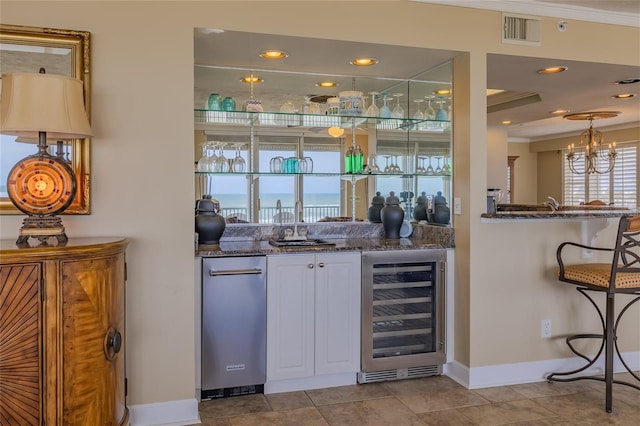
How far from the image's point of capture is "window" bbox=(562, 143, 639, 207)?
9.43m

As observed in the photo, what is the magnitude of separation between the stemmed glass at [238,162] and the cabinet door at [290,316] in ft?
2.92

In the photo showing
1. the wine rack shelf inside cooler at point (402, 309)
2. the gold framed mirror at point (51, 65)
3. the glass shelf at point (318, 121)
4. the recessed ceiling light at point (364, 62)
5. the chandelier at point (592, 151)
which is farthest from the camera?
the chandelier at point (592, 151)

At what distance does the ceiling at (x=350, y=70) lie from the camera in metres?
3.31

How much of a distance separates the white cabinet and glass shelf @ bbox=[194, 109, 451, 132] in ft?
3.73

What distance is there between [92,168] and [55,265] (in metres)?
0.68

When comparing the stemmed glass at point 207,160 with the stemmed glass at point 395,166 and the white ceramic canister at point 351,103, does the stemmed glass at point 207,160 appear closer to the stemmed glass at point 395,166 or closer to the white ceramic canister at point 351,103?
the white ceramic canister at point 351,103

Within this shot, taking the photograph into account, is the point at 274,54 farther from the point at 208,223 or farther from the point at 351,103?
the point at 208,223

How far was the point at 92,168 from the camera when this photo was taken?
2.74 metres

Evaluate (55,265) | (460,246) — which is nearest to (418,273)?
(460,246)

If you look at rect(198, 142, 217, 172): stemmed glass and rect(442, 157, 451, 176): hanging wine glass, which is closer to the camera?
rect(198, 142, 217, 172): stemmed glass

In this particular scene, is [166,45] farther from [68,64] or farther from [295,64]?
[295,64]

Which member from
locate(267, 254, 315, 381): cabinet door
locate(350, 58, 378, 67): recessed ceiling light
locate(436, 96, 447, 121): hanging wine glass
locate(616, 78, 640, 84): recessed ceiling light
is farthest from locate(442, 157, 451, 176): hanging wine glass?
locate(616, 78, 640, 84): recessed ceiling light

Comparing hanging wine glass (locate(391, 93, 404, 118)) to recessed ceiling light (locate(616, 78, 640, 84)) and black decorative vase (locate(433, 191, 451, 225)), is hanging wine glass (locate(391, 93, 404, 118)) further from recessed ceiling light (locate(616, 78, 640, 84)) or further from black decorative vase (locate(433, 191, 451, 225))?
recessed ceiling light (locate(616, 78, 640, 84))

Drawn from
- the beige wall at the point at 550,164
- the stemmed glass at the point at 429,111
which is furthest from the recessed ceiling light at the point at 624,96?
the beige wall at the point at 550,164
